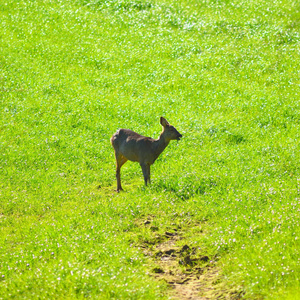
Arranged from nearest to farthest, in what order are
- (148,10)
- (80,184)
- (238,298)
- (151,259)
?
(238,298)
(151,259)
(80,184)
(148,10)

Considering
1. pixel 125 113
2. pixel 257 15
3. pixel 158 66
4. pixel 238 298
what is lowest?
pixel 238 298

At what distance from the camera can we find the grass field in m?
8.41

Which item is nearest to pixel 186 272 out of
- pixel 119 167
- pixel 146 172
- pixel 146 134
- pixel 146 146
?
pixel 146 172

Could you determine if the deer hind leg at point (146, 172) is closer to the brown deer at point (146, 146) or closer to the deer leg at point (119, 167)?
the brown deer at point (146, 146)

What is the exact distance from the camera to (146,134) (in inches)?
707

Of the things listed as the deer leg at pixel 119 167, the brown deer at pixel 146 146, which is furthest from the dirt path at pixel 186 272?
the deer leg at pixel 119 167

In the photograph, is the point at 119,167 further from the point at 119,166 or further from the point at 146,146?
the point at 146,146

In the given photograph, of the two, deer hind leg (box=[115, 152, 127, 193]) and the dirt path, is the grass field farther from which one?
deer hind leg (box=[115, 152, 127, 193])

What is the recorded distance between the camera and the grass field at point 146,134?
8.41m

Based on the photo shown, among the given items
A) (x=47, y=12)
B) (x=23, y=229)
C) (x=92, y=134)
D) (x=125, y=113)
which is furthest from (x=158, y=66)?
(x=23, y=229)

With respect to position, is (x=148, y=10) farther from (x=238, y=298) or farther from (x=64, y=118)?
(x=238, y=298)

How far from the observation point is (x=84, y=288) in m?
7.68

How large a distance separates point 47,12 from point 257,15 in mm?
13174

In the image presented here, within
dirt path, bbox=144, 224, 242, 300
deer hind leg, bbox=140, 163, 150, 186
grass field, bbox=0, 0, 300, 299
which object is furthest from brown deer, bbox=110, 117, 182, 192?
dirt path, bbox=144, 224, 242, 300
